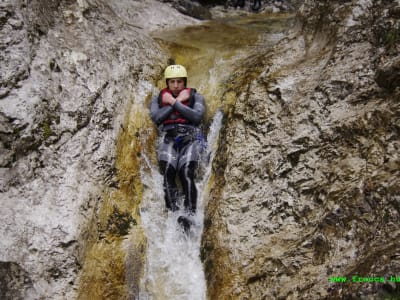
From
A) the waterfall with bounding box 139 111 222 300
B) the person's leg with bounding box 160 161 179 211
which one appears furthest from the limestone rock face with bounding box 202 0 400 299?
the person's leg with bounding box 160 161 179 211

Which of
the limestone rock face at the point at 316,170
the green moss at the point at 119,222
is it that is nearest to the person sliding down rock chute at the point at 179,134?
the limestone rock face at the point at 316,170

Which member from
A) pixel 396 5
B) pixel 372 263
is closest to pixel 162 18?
pixel 396 5

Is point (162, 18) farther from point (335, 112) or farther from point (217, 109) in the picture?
point (335, 112)

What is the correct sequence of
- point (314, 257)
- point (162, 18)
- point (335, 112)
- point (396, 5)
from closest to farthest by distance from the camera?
point (314, 257) → point (335, 112) → point (396, 5) → point (162, 18)

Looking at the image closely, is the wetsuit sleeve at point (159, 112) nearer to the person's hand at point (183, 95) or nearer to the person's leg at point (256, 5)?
the person's hand at point (183, 95)

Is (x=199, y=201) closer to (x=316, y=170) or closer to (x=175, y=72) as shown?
(x=316, y=170)

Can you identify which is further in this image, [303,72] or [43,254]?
[303,72]

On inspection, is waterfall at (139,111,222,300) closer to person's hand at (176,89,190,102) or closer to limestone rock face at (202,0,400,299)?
limestone rock face at (202,0,400,299)

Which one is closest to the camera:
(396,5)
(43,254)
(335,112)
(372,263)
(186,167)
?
(372,263)

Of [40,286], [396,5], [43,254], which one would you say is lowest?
[40,286]

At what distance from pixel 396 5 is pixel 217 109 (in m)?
3.50

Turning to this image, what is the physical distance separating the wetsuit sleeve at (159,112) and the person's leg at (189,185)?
1063mm

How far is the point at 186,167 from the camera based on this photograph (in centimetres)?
691

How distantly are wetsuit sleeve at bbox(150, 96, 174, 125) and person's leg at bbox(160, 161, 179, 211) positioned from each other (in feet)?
2.84
